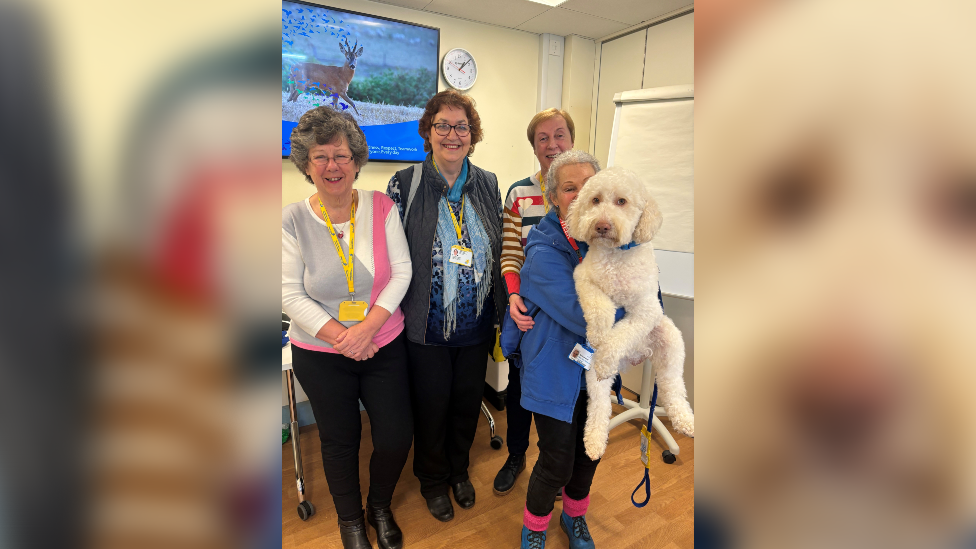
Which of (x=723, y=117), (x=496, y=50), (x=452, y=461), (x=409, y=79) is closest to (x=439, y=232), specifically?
(x=452, y=461)

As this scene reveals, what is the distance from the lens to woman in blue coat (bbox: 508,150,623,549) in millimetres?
1307

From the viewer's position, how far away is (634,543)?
5.86 feet

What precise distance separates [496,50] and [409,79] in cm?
79

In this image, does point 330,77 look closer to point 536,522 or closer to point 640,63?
point 640,63

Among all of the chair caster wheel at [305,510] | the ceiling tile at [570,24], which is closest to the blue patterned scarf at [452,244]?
the chair caster wheel at [305,510]

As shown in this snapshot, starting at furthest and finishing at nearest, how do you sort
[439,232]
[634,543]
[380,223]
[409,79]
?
1. [409,79]
2. [634,543]
3. [439,232]
4. [380,223]

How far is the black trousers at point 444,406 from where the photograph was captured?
1.73 metres

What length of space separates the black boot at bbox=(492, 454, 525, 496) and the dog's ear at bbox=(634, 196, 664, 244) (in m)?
1.38

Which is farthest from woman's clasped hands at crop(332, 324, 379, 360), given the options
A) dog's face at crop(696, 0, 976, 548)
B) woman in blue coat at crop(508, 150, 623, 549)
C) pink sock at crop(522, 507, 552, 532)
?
dog's face at crop(696, 0, 976, 548)

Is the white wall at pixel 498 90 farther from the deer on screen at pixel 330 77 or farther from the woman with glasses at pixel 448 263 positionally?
the woman with glasses at pixel 448 263

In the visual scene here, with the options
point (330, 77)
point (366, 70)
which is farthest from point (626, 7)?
point (330, 77)

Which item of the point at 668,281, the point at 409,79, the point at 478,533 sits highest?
the point at 409,79

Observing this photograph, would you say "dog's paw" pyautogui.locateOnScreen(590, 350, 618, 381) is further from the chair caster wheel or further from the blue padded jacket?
the chair caster wheel

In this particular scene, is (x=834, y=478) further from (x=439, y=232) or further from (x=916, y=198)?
(x=439, y=232)
